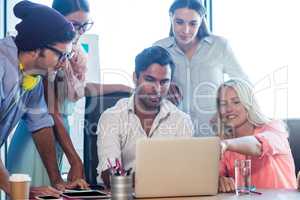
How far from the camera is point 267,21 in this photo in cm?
352

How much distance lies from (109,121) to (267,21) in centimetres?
130

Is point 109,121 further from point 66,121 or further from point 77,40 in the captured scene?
point 77,40

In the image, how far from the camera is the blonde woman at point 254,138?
131 inches

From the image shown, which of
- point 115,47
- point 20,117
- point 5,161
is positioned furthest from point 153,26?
point 5,161

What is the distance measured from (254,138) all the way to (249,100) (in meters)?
0.26

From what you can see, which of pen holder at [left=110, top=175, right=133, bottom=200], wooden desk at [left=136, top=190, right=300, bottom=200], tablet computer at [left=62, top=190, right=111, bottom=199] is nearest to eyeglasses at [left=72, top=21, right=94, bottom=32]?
tablet computer at [left=62, top=190, right=111, bottom=199]

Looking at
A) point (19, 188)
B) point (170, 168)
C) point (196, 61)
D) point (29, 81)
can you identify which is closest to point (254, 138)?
point (196, 61)

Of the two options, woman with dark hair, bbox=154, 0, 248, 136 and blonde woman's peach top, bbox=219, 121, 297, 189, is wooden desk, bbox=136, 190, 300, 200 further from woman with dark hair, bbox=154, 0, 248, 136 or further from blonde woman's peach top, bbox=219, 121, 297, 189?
woman with dark hair, bbox=154, 0, 248, 136

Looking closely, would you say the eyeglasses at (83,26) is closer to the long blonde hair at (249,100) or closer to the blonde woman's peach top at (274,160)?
the long blonde hair at (249,100)

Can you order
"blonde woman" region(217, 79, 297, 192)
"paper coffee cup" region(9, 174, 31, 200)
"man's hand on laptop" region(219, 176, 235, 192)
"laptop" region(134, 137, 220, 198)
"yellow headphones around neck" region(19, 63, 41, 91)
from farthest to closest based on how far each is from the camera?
"blonde woman" region(217, 79, 297, 192) < "yellow headphones around neck" region(19, 63, 41, 91) < "man's hand on laptop" region(219, 176, 235, 192) < "laptop" region(134, 137, 220, 198) < "paper coffee cup" region(9, 174, 31, 200)

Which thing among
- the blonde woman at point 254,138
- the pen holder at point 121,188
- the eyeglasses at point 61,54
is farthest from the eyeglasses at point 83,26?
the pen holder at point 121,188

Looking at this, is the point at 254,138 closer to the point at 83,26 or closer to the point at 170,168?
the point at 170,168

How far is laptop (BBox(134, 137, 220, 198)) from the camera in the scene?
7.49 ft

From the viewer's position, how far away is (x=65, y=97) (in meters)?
3.16
